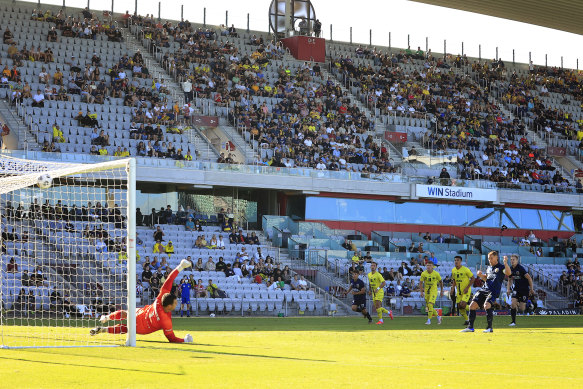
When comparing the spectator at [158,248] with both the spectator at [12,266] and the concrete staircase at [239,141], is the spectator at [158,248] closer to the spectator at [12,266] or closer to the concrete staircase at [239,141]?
the concrete staircase at [239,141]

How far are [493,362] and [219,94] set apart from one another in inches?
1326

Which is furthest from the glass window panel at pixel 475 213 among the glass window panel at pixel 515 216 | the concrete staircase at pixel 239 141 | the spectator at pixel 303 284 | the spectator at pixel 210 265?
the spectator at pixel 210 265

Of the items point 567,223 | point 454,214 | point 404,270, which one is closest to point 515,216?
point 454,214

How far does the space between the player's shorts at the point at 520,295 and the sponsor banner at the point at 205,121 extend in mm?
23300

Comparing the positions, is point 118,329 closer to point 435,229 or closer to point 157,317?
point 157,317

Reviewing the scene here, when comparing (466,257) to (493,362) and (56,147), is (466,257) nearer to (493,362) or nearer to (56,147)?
(56,147)

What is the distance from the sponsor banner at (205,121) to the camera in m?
41.7

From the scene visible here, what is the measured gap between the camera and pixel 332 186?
41.1 m

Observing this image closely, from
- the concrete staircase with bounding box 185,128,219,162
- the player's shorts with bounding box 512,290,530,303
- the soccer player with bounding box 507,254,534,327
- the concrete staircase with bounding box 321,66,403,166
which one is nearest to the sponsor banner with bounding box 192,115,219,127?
the concrete staircase with bounding box 185,128,219,162

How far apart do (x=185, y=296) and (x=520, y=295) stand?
12.9 metres

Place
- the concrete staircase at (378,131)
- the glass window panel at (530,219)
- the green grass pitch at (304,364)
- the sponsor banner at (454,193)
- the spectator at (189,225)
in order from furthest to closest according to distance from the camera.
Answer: the glass window panel at (530,219) → the concrete staircase at (378,131) → the sponsor banner at (454,193) → the spectator at (189,225) → the green grass pitch at (304,364)

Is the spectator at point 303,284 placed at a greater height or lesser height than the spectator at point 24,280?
lesser

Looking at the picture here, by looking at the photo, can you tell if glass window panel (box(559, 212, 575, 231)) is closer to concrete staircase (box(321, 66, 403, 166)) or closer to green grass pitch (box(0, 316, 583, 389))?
concrete staircase (box(321, 66, 403, 166))

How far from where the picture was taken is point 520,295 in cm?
2172
